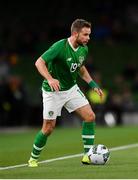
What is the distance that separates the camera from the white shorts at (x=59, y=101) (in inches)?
543

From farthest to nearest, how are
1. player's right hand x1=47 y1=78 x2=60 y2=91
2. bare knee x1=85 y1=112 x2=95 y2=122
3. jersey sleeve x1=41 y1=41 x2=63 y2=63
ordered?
1. bare knee x1=85 y1=112 x2=95 y2=122
2. jersey sleeve x1=41 y1=41 x2=63 y2=63
3. player's right hand x1=47 y1=78 x2=60 y2=91

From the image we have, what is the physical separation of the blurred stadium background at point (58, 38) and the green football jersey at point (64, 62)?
45.7 feet

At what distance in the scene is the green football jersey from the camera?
13.6m

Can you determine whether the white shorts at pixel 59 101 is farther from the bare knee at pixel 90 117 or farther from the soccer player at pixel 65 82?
the bare knee at pixel 90 117

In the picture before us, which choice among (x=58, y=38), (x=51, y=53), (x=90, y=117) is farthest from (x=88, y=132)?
(x=58, y=38)

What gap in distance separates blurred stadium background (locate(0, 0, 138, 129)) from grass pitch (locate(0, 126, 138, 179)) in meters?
4.35

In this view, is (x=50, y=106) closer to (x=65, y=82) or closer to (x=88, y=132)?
(x=65, y=82)

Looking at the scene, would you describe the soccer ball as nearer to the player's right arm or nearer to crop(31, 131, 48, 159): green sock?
crop(31, 131, 48, 159): green sock

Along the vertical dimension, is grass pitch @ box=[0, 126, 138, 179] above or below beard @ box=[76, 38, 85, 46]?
below

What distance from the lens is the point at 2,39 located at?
33.6m

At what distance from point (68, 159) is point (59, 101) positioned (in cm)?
166

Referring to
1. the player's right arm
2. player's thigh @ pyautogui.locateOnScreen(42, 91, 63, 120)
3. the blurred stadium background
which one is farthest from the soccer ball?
the blurred stadium background

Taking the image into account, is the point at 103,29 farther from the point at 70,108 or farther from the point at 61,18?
the point at 70,108

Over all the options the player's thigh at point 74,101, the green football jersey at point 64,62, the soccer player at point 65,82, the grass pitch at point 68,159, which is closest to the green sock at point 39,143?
the soccer player at point 65,82
